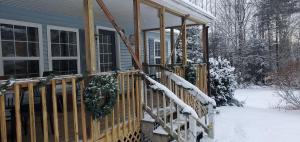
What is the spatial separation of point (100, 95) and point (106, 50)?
5.23 metres

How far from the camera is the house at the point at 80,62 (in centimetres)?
378

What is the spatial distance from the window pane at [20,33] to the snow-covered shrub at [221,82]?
23.5 feet

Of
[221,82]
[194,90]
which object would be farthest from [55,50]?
[221,82]

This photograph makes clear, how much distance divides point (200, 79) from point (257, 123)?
2031mm

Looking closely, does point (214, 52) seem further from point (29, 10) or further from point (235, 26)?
point (29, 10)

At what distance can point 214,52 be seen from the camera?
21.0 meters

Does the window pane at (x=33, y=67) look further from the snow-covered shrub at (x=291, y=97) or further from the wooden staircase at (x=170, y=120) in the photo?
the snow-covered shrub at (x=291, y=97)

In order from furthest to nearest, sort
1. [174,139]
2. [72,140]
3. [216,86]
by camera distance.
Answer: [216,86] → [174,139] → [72,140]

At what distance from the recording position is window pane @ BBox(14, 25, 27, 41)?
19.2ft

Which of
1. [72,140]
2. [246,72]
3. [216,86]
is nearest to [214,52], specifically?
[246,72]

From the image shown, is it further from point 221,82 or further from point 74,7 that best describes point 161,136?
point 221,82

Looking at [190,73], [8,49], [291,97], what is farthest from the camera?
[291,97]

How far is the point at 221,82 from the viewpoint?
1087cm

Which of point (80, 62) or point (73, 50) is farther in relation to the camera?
point (80, 62)
